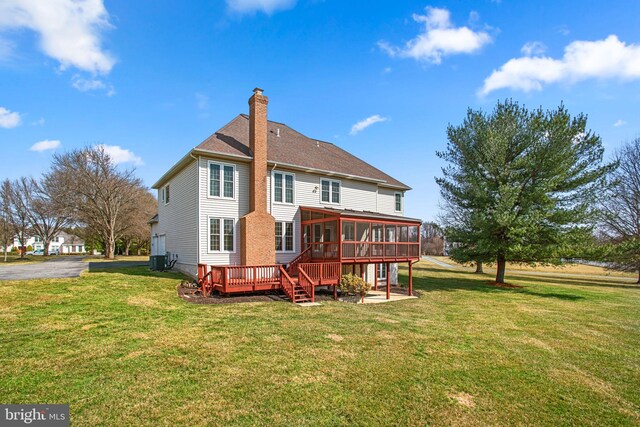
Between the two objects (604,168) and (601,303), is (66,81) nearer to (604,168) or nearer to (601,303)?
(601,303)

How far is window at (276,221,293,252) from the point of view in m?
17.0

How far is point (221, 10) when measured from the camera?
1396 centimetres

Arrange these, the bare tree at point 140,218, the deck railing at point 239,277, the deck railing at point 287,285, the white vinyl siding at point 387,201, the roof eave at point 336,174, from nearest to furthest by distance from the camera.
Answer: the deck railing at point 239,277, the deck railing at point 287,285, the roof eave at point 336,174, the white vinyl siding at point 387,201, the bare tree at point 140,218

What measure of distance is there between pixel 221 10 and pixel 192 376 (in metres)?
14.2

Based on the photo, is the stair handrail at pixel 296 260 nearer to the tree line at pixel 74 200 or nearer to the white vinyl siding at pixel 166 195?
the white vinyl siding at pixel 166 195

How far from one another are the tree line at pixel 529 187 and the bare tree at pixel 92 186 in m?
34.0

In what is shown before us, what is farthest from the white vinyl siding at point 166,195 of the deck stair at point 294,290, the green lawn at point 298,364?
the deck stair at point 294,290

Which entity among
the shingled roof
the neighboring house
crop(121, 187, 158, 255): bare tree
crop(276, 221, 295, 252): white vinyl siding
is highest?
the shingled roof

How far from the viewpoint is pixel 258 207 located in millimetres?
15398

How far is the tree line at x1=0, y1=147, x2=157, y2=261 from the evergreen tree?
34.9 m

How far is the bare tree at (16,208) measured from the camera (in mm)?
36344

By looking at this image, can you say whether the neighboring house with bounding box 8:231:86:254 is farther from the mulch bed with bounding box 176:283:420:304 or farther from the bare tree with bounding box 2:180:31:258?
the mulch bed with bounding box 176:283:420:304

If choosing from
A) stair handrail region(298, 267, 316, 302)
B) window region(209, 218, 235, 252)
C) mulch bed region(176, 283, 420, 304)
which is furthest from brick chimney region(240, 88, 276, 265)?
stair handrail region(298, 267, 316, 302)

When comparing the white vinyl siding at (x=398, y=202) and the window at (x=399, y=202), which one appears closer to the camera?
the white vinyl siding at (x=398, y=202)
